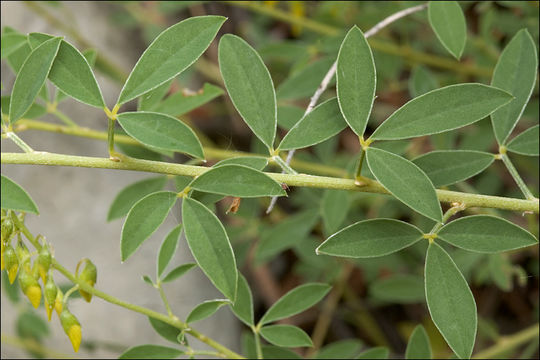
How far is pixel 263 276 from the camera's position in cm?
298

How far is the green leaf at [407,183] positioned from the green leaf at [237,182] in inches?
7.2

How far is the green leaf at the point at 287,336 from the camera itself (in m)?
1.43

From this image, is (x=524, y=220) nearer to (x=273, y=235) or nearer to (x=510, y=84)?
(x=273, y=235)

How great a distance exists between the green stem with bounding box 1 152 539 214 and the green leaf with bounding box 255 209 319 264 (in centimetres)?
92

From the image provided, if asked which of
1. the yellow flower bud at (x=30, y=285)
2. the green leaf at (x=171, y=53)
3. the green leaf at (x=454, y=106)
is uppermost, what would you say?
the green leaf at (x=171, y=53)

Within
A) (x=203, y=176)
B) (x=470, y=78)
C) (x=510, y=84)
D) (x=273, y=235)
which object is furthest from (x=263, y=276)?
(x=203, y=176)

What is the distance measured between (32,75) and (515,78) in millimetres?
927

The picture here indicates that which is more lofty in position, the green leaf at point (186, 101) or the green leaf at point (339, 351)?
the green leaf at point (186, 101)

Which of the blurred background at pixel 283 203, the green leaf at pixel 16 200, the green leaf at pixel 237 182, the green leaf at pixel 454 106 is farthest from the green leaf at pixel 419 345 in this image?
the green leaf at pixel 16 200

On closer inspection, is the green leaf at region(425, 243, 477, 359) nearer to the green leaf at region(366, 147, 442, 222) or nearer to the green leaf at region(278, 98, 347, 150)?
the green leaf at region(366, 147, 442, 222)

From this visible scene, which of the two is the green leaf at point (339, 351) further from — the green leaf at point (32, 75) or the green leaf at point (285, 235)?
the green leaf at point (32, 75)

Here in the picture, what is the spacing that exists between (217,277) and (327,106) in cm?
36

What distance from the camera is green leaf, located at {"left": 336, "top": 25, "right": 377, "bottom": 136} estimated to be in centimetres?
111

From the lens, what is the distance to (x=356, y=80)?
44.4 inches
